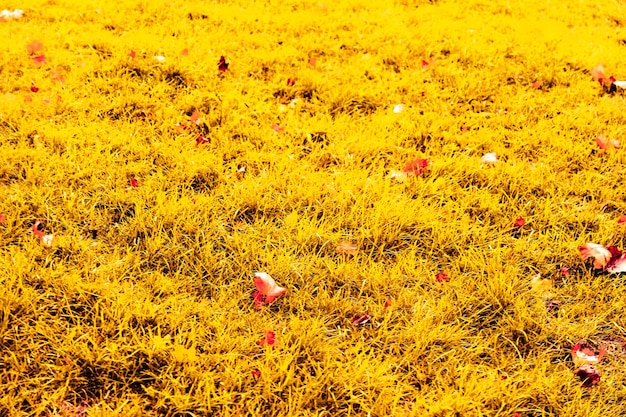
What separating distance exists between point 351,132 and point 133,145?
1.23 m

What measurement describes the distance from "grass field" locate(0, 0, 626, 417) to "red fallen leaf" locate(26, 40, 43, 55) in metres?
0.02

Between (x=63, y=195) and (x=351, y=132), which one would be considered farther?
(x=351, y=132)

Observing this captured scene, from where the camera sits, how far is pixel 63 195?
8.26 feet

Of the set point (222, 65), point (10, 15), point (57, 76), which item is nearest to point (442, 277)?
point (222, 65)

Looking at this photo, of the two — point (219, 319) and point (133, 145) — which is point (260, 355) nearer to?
point (219, 319)

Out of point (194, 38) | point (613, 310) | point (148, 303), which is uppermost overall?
point (194, 38)

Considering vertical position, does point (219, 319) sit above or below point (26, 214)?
below

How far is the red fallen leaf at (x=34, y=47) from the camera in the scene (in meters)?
3.67

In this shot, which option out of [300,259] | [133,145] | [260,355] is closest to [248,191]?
[300,259]

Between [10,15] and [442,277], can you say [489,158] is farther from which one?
[10,15]

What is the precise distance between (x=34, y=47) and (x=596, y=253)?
3.71 m

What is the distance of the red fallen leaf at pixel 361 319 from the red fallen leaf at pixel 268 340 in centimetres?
33

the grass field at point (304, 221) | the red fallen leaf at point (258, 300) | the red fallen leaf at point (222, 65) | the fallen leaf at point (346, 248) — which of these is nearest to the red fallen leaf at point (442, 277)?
the grass field at point (304, 221)

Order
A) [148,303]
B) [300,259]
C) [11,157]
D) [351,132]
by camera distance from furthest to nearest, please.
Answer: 1. [351,132]
2. [11,157]
3. [300,259]
4. [148,303]
